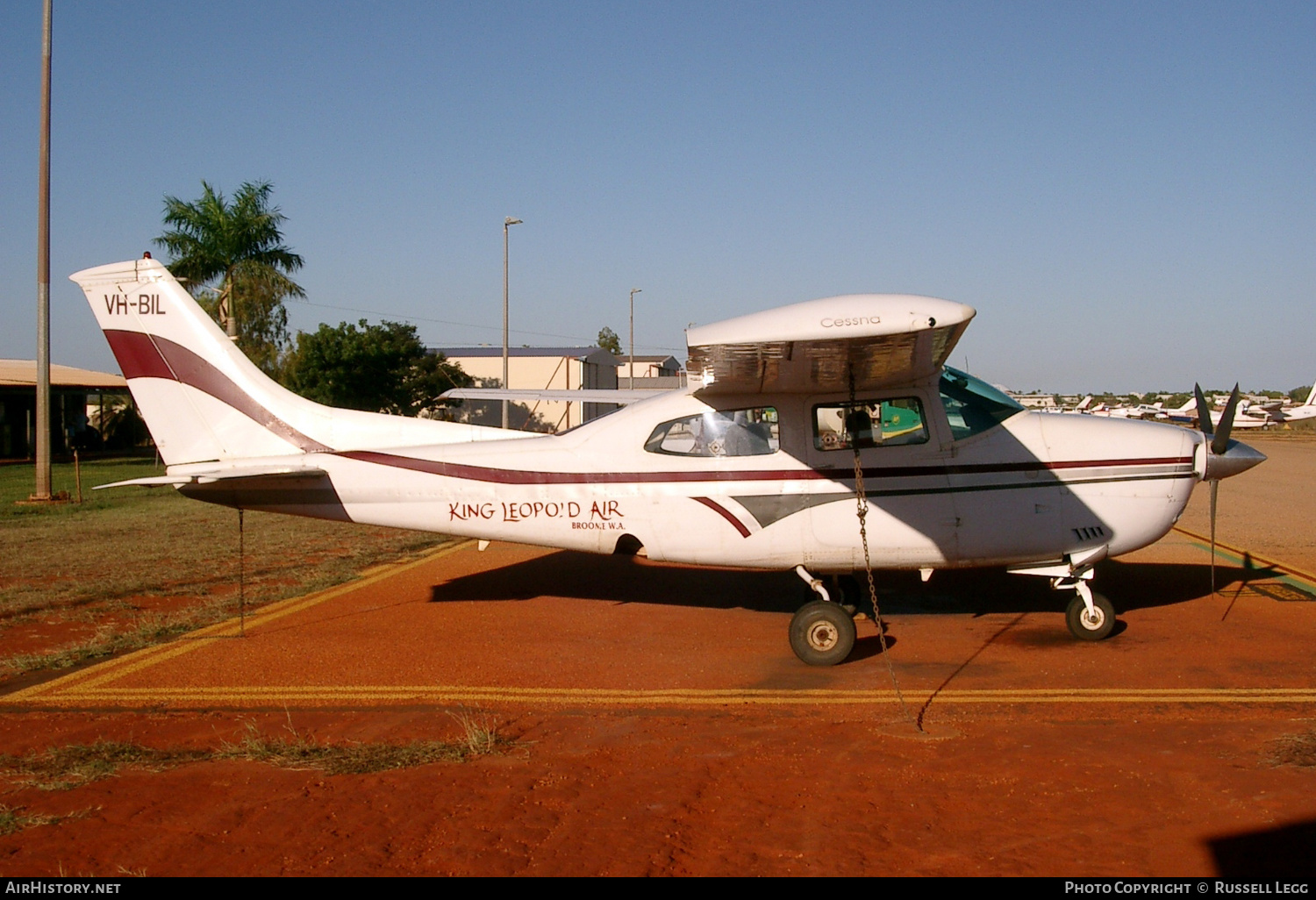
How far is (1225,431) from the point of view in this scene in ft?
27.7

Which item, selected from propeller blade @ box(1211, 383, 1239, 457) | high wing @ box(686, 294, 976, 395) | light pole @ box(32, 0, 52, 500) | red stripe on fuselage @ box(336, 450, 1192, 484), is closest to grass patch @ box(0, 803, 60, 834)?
high wing @ box(686, 294, 976, 395)

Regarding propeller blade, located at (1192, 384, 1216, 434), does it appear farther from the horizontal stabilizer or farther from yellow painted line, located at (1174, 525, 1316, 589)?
the horizontal stabilizer

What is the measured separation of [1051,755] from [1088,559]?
134 inches

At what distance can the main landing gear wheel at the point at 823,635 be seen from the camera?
7.97 meters

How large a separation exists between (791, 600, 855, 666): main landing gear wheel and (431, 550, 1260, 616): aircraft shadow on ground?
2.24 m

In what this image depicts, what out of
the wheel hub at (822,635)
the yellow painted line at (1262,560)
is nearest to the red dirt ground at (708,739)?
the wheel hub at (822,635)

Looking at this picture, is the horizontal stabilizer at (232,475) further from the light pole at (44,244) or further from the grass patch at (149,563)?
the light pole at (44,244)

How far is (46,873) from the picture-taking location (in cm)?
417

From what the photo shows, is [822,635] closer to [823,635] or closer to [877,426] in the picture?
[823,635]

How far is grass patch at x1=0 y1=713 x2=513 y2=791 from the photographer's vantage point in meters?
5.48

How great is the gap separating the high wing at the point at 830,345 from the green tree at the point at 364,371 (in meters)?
27.6
